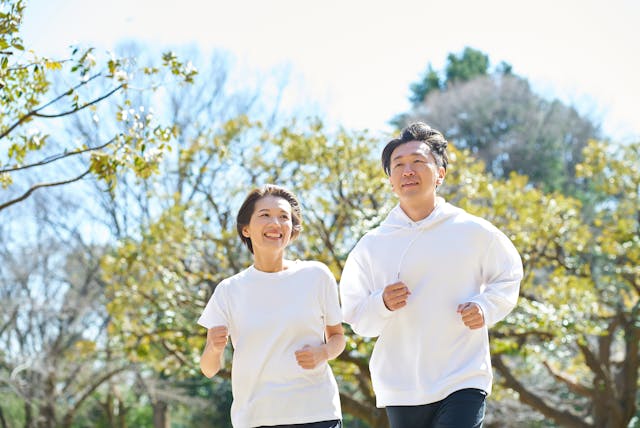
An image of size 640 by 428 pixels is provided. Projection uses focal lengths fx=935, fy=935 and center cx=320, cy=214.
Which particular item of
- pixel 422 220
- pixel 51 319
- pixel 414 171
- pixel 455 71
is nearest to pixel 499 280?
pixel 422 220

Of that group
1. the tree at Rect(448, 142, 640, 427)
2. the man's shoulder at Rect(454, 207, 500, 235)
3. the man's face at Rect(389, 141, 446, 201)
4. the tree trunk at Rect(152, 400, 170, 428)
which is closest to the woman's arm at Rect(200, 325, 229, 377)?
the man's face at Rect(389, 141, 446, 201)

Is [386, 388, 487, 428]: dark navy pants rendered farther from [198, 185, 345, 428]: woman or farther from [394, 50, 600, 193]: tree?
[394, 50, 600, 193]: tree

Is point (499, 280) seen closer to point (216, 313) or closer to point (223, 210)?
point (216, 313)

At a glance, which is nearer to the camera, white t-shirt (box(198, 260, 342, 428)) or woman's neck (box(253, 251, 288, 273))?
white t-shirt (box(198, 260, 342, 428))

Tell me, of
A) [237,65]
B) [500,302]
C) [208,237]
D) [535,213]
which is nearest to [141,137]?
[500,302]

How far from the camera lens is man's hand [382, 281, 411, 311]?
11.7 feet

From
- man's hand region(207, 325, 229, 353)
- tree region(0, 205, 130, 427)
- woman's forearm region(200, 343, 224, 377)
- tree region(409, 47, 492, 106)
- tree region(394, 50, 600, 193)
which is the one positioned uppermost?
tree region(409, 47, 492, 106)

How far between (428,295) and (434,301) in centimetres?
3

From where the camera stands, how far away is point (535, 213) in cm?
1004

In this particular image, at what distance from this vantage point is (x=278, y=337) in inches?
148

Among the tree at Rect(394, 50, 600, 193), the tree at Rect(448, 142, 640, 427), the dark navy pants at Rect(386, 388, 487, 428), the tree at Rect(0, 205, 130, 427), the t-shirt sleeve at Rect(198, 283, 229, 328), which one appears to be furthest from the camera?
the tree at Rect(394, 50, 600, 193)

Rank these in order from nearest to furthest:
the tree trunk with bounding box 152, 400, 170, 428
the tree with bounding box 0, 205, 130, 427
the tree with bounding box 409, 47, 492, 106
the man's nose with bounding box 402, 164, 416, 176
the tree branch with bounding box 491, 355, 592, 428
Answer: the man's nose with bounding box 402, 164, 416, 176 → the tree branch with bounding box 491, 355, 592, 428 → the tree with bounding box 0, 205, 130, 427 → the tree trunk with bounding box 152, 400, 170, 428 → the tree with bounding box 409, 47, 492, 106

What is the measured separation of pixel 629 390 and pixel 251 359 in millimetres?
8808

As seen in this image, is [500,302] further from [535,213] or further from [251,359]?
[535,213]
